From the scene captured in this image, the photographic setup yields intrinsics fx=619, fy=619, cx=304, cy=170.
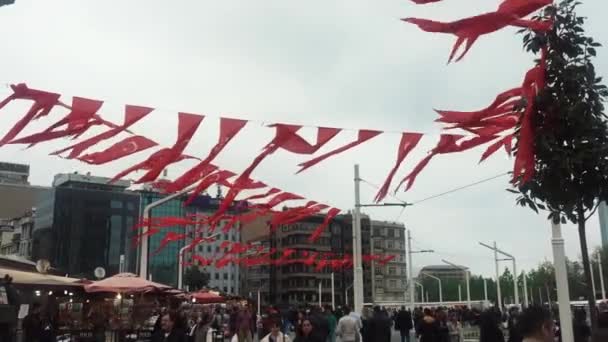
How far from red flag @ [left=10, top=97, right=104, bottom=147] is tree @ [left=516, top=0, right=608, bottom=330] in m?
6.14

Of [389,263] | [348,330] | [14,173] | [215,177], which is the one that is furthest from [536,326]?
[389,263]

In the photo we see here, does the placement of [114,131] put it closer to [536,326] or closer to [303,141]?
[303,141]

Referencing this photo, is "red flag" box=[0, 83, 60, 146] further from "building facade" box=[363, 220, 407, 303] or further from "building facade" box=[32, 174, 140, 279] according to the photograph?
"building facade" box=[363, 220, 407, 303]

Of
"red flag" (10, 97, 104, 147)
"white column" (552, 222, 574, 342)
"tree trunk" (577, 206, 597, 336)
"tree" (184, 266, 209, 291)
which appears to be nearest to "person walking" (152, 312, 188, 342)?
"red flag" (10, 97, 104, 147)

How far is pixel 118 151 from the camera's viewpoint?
10398 mm

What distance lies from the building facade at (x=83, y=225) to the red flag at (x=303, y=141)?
285ft

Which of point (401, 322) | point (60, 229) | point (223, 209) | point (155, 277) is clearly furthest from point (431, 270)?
point (223, 209)

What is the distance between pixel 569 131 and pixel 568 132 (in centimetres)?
2

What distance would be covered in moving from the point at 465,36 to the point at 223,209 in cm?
787

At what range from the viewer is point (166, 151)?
11195 mm

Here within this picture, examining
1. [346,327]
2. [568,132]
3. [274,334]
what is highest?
[568,132]

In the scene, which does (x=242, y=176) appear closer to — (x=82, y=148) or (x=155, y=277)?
(x=82, y=148)

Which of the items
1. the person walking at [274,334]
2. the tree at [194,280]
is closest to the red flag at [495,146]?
the person walking at [274,334]

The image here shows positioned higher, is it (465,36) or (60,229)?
(60,229)
